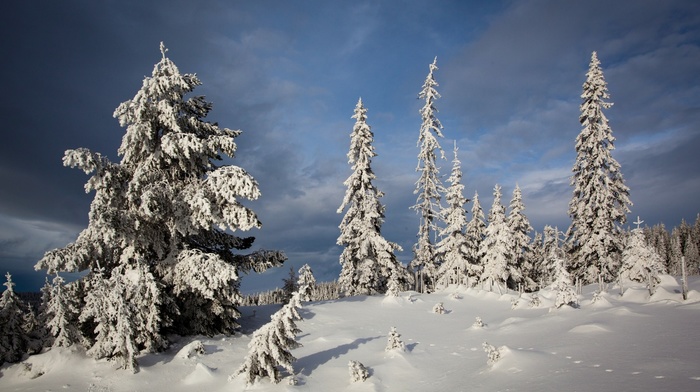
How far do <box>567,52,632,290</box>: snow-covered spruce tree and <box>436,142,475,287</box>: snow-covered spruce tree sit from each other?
9.65 m

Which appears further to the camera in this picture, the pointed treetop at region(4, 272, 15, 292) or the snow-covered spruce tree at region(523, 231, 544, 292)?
the snow-covered spruce tree at region(523, 231, 544, 292)

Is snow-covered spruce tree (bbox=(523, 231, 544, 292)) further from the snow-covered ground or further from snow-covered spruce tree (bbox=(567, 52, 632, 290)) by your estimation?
the snow-covered ground

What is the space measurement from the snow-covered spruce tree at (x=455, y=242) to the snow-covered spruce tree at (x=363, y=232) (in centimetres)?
872

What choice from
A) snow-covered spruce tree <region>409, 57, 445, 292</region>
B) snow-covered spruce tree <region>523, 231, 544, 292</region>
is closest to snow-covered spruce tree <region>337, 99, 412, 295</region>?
snow-covered spruce tree <region>409, 57, 445, 292</region>

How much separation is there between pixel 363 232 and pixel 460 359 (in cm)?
1723

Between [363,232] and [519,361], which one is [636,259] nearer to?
[363,232]

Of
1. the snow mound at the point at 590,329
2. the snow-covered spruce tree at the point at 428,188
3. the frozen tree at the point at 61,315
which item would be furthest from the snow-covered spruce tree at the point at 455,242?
the frozen tree at the point at 61,315

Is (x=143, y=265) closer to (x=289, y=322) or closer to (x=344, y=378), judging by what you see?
(x=289, y=322)

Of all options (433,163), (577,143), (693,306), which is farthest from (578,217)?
(693,306)

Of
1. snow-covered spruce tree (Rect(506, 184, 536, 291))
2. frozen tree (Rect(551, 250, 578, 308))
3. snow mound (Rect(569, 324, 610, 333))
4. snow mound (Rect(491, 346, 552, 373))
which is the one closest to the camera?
snow mound (Rect(491, 346, 552, 373))

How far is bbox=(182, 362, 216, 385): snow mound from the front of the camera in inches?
416

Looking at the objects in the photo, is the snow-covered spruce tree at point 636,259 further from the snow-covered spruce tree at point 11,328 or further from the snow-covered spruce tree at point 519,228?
the snow-covered spruce tree at point 11,328

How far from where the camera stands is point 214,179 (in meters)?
13.6

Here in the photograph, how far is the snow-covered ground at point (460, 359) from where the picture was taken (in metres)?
7.86
